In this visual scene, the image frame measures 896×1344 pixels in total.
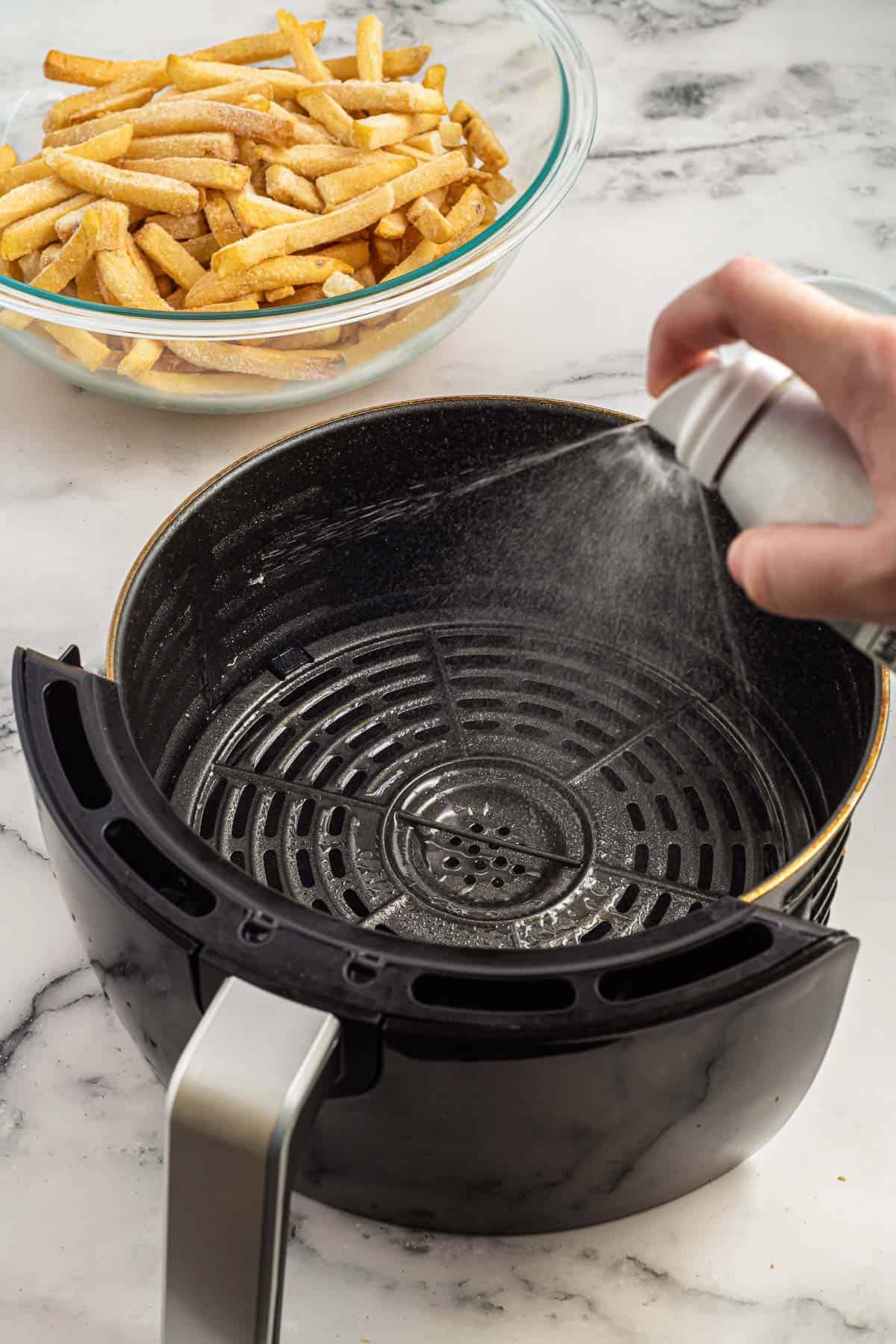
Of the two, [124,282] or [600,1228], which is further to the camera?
[124,282]

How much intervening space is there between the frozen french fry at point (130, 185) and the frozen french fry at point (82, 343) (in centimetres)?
10

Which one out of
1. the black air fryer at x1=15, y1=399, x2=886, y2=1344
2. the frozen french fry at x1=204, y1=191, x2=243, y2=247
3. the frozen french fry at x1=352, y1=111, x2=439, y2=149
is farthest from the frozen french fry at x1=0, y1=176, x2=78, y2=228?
the black air fryer at x1=15, y1=399, x2=886, y2=1344

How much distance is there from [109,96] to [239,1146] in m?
0.85

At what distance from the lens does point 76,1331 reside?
2.10 feet

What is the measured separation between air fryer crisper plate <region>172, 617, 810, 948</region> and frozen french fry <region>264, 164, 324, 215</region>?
313 millimetres

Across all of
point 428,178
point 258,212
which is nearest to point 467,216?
point 428,178

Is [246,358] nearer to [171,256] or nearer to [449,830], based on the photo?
[171,256]

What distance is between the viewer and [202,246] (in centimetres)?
98

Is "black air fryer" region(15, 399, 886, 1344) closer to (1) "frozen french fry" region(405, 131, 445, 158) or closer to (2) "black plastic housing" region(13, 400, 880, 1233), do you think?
(2) "black plastic housing" region(13, 400, 880, 1233)

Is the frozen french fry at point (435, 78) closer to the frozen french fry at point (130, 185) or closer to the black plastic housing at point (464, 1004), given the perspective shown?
the frozen french fry at point (130, 185)

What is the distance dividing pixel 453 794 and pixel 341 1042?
0.32 m

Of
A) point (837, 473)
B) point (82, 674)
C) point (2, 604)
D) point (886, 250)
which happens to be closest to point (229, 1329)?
point (82, 674)

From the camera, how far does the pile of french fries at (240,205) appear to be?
0.94 metres

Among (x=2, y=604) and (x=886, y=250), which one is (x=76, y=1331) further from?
(x=886, y=250)
